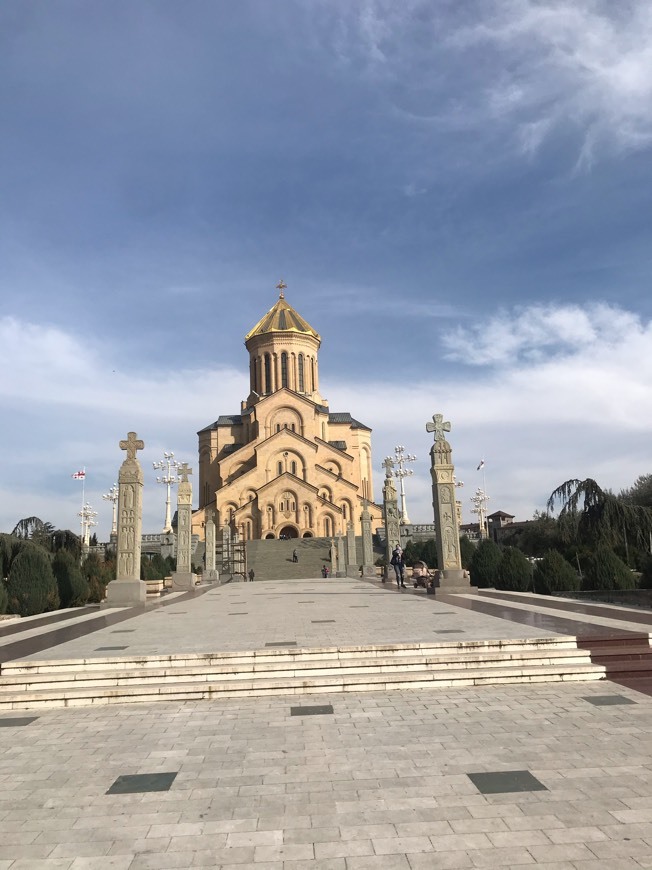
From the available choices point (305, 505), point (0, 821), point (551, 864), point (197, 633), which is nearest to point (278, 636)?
point (197, 633)

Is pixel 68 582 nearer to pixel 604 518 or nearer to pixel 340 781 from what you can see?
pixel 340 781

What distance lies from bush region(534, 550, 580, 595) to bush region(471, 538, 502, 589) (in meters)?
2.48

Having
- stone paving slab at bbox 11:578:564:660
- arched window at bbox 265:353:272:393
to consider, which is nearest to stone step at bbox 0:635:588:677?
stone paving slab at bbox 11:578:564:660

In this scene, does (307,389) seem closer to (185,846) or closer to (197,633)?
(197,633)

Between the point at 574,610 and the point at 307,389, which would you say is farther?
the point at 307,389

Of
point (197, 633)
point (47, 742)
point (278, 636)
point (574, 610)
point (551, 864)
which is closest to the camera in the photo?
point (551, 864)


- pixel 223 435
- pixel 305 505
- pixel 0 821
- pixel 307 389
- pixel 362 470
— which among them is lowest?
pixel 0 821

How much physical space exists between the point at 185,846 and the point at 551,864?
171 cm

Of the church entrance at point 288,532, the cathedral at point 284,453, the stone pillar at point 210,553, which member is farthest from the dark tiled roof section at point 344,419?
the stone pillar at point 210,553

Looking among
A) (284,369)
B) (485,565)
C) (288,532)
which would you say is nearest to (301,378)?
(284,369)

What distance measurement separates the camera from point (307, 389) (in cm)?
5806

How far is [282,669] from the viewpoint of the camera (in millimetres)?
6441

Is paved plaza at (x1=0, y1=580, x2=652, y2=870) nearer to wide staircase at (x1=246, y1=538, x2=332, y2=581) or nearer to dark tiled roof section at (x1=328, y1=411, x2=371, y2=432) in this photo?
wide staircase at (x1=246, y1=538, x2=332, y2=581)

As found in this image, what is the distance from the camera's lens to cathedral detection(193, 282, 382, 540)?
47.6 m
